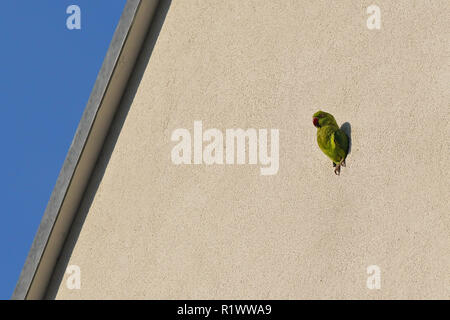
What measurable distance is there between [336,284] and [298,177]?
69 centimetres

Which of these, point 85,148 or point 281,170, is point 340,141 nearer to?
point 281,170

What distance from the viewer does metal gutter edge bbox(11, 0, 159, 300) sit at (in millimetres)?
6930

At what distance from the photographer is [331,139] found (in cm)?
506

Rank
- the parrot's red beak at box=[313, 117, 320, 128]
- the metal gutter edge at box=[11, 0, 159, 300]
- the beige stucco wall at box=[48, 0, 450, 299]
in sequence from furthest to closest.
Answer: the metal gutter edge at box=[11, 0, 159, 300]
the parrot's red beak at box=[313, 117, 320, 128]
the beige stucco wall at box=[48, 0, 450, 299]

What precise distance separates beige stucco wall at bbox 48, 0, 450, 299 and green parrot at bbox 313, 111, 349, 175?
6 cm

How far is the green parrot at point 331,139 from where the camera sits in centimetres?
505

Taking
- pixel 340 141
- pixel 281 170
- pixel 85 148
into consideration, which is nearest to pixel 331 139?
pixel 340 141

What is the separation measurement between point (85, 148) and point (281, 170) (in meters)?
2.12

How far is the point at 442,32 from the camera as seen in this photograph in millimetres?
4695

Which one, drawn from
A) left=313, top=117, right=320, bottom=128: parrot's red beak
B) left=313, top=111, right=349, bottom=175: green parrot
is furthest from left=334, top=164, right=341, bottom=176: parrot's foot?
left=313, top=117, right=320, bottom=128: parrot's red beak

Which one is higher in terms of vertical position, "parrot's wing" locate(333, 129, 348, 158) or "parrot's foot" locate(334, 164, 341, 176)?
"parrot's wing" locate(333, 129, 348, 158)

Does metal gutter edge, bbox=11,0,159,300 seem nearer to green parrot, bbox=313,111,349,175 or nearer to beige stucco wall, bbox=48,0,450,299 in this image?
beige stucco wall, bbox=48,0,450,299

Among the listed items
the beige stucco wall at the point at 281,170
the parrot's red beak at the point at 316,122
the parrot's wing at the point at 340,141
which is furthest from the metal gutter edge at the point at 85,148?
the parrot's wing at the point at 340,141

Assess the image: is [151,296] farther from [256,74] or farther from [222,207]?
[256,74]
